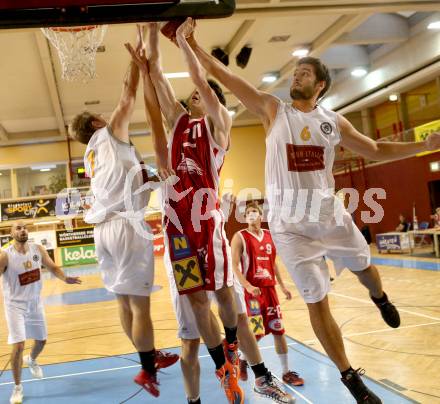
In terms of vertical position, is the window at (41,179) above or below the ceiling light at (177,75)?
below

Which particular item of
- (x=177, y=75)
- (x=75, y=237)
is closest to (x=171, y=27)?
(x=177, y=75)

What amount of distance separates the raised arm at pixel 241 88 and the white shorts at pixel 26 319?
3.97m

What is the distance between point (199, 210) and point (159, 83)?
3.04ft

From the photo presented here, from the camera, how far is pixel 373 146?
3840 mm

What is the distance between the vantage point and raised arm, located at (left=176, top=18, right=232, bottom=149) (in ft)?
10.4

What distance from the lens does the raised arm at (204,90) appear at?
317 centimetres

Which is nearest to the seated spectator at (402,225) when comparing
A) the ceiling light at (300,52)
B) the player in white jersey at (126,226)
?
the ceiling light at (300,52)

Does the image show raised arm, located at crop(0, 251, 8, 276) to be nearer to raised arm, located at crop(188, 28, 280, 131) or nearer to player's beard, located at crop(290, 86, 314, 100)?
raised arm, located at crop(188, 28, 280, 131)

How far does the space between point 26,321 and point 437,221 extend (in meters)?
12.6

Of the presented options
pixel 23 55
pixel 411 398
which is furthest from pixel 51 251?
pixel 411 398

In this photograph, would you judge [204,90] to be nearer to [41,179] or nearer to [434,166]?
[434,166]

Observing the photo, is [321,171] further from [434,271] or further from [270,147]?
[434,271]

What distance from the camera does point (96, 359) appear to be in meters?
7.00

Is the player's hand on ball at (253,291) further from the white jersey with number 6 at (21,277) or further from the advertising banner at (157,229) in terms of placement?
the advertising banner at (157,229)
